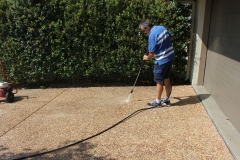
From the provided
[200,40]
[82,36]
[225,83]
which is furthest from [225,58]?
[82,36]

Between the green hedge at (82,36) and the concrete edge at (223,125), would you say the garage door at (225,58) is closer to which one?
the concrete edge at (223,125)

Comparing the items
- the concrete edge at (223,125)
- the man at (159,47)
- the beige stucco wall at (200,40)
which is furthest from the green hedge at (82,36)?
the concrete edge at (223,125)

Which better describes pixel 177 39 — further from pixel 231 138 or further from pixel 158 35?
pixel 231 138

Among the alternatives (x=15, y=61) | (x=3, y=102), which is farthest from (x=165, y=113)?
(x=15, y=61)

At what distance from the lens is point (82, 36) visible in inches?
218

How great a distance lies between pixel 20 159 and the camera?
2.84 metres

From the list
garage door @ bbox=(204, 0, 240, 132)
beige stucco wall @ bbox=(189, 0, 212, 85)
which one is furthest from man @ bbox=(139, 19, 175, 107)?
beige stucco wall @ bbox=(189, 0, 212, 85)

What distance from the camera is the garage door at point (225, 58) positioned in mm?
A: 3414

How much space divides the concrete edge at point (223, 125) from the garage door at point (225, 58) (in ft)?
0.27

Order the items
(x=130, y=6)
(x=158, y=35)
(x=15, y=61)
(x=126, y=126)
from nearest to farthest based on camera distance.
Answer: (x=126, y=126), (x=158, y=35), (x=130, y=6), (x=15, y=61)

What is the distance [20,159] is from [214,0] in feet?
16.2

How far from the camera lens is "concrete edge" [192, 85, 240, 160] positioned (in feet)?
9.45

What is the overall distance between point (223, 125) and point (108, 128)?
6.12ft

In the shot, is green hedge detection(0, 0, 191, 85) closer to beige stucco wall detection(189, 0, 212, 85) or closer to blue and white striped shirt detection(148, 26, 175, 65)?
beige stucco wall detection(189, 0, 212, 85)
